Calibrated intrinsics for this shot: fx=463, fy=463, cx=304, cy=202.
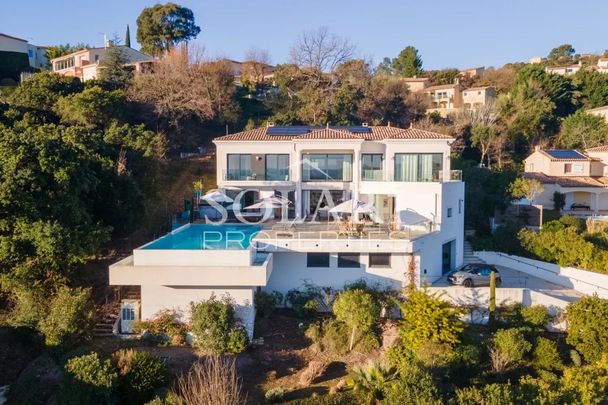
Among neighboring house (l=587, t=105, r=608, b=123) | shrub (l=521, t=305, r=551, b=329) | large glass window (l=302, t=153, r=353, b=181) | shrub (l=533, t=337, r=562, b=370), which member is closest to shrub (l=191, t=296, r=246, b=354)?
shrub (l=533, t=337, r=562, b=370)

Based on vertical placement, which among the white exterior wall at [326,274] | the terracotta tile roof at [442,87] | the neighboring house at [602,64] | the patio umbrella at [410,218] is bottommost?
the white exterior wall at [326,274]

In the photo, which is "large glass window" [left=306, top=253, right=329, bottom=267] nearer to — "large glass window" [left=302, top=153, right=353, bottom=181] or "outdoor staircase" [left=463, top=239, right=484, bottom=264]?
"large glass window" [left=302, top=153, right=353, bottom=181]

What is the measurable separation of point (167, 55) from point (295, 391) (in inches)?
1623

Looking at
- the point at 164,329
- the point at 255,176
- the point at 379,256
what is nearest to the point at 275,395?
the point at 164,329

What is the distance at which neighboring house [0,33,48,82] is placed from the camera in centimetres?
5697

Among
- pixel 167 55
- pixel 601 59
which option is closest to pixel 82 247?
pixel 167 55

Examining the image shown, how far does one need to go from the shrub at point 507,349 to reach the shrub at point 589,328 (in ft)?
8.26

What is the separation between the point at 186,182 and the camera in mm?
36312

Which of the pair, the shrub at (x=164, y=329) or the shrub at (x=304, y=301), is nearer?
the shrub at (x=164, y=329)

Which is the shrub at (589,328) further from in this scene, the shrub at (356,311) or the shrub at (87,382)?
the shrub at (87,382)

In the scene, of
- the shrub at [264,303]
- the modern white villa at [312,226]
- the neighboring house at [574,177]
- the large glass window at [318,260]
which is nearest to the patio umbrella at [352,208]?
the modern white villa at [312,226]

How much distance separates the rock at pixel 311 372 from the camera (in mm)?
16438

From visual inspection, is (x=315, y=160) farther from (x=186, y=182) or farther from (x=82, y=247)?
(x=82, y=247)

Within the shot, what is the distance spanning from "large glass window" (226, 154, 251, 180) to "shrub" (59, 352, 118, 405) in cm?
1756
